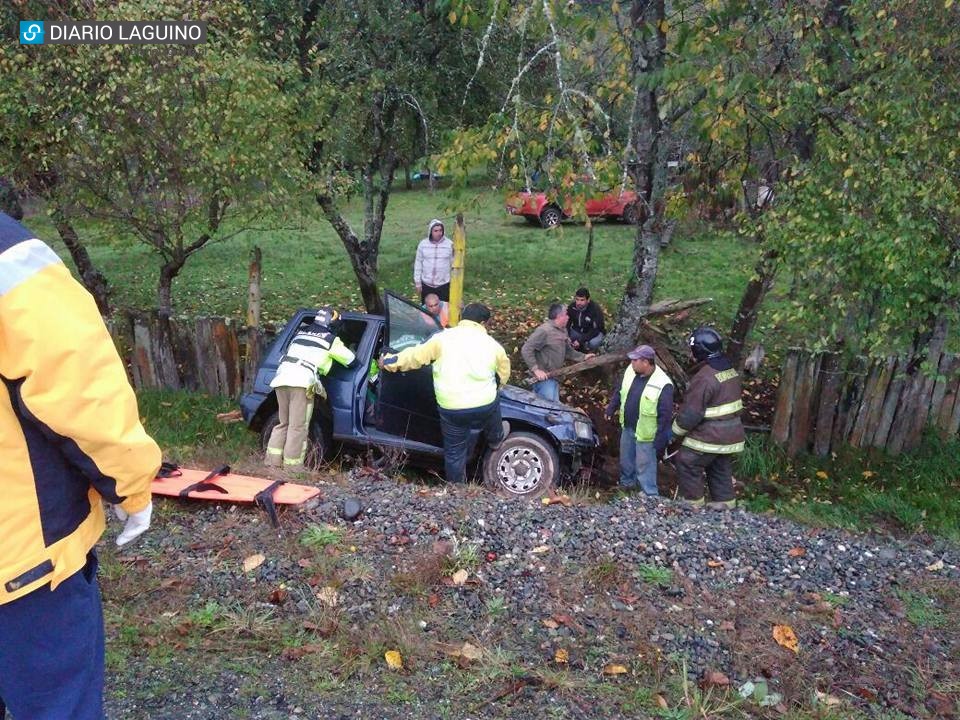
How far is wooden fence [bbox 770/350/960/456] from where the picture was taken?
8.08 meters

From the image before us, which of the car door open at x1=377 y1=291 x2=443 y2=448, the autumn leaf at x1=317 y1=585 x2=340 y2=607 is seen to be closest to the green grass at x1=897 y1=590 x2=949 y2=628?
the autumn leaf at x1=317 y1=585 x2=340 y2=607

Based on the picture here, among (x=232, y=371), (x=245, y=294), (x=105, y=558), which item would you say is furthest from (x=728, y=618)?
(x=245, y=294)

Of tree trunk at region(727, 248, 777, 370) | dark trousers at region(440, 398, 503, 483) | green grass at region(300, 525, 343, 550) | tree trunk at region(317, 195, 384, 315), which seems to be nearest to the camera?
green grass at region(300, 525, 343, 550)

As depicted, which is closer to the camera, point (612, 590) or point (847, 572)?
point (612, 590)

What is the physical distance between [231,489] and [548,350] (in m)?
4.33

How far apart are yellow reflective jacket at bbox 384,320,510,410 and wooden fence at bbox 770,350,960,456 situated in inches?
141

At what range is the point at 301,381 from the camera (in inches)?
269

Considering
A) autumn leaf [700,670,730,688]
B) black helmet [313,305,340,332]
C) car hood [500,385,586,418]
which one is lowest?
autumn leaf [700,670,730,688]

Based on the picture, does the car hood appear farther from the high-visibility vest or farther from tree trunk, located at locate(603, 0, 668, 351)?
tree trunk, located at locate(603, 0, 668, 351)

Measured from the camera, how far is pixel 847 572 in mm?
4934

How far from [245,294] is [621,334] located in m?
6.69

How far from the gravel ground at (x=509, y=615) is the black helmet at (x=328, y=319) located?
190cm

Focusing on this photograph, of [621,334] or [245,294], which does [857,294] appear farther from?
[245,294]

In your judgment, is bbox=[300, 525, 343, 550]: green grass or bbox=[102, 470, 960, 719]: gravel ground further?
bbox=[300, 525, 343, 550]: green grass
